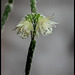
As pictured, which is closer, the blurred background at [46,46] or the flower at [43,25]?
the flower at [43,25]

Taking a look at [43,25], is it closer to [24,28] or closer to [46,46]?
[24,28]

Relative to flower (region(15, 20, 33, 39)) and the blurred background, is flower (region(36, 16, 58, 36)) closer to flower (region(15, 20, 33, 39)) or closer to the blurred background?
flower (region(15, 20, 33, 39))

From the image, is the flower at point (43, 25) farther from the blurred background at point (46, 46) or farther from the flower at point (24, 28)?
the blurred background at point (46, 46)

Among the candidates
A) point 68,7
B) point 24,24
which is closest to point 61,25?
point 68,7

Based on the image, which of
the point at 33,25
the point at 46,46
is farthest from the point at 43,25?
the point at 46,46

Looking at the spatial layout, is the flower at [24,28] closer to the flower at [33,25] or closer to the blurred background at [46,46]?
the flower at [33,25]

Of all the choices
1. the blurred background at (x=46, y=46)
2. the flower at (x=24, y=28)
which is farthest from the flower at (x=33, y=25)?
the blurred background at (x=46, y=46)

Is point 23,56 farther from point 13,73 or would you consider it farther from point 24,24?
point 24,24
